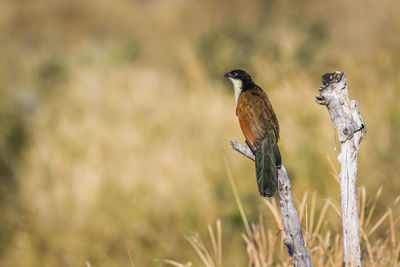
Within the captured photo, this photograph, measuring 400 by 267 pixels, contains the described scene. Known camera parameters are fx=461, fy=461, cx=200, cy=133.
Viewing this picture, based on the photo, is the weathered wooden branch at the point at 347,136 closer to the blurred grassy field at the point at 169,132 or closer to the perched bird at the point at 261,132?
the perched bird at the point at 261,132

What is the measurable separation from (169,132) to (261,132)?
339 cm

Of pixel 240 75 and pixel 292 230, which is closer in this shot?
pixel 292 230

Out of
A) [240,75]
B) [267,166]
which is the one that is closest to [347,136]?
[267,166]

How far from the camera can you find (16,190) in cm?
401

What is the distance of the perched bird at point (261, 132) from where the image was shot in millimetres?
1012

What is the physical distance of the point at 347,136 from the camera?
3.39 ft

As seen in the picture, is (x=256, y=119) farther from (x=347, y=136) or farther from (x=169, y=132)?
(x=169, y=132)

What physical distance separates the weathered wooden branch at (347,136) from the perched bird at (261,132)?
0.14 meters

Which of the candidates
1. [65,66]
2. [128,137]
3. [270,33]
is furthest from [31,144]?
[270,33]

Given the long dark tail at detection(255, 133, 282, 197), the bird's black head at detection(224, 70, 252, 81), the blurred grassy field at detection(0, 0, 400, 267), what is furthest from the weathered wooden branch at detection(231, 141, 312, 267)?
the blurred grassy field at detection(0, 0, 400, 267)

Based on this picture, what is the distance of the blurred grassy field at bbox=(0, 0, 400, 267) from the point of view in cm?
335

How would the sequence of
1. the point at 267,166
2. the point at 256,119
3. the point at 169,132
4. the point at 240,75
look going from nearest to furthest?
the point at 267,166
the point at 256,119
the point at 240,75
the point at 169,132

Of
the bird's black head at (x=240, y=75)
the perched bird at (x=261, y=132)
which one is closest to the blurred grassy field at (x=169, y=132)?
the bird's black head at (x=240, y=75)

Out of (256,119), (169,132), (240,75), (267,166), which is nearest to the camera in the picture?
(267,166)
